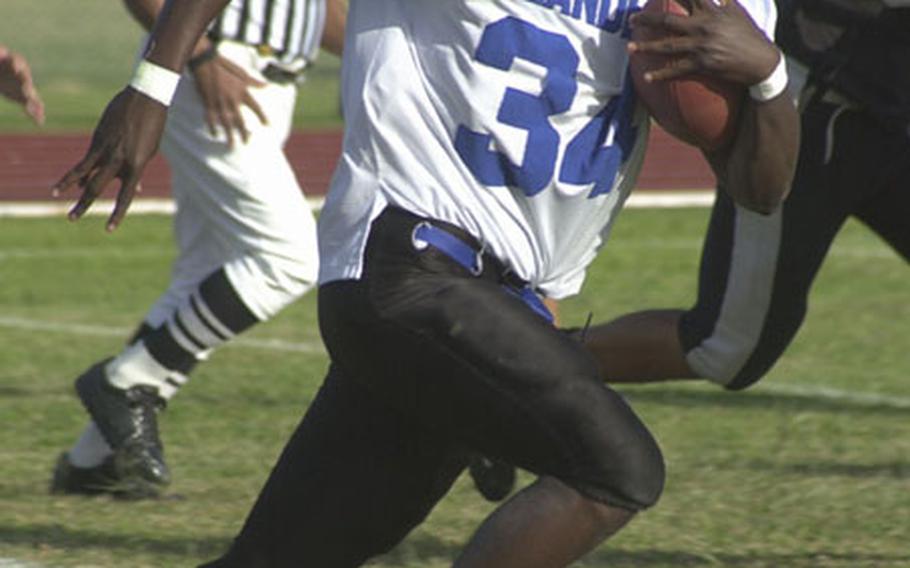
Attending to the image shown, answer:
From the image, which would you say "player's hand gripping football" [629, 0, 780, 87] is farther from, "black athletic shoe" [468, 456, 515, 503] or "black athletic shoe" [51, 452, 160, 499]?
"black athletic shoe" [51, 452, 160, 499]

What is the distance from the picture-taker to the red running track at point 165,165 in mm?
17016

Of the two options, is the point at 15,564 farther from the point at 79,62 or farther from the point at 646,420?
the point at 79,62

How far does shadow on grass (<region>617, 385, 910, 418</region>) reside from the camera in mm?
7793

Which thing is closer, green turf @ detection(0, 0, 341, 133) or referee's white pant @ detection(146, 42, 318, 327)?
referee's white pant @ detection(146, 42, 318, 327)

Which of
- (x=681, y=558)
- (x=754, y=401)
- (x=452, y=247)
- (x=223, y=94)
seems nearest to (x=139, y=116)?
(x=452, y=247)

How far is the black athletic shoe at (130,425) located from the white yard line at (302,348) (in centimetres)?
282

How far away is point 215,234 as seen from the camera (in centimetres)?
659

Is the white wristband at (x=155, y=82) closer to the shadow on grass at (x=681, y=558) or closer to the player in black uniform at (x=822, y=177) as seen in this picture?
the shadow on grass at (x=681, y=558)

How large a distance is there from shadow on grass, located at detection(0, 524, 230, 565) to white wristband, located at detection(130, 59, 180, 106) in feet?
5.96

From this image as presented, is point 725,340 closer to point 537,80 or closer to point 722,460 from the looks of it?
point 722,460

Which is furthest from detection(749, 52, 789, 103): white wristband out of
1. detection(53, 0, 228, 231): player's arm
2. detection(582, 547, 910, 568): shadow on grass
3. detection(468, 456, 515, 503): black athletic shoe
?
detection(582, 547, 910, 568): shadow on grass

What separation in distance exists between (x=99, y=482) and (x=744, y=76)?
9.57 feet

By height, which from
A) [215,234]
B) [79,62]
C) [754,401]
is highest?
[215,234]

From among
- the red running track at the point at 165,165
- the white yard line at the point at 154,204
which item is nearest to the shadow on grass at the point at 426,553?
the white yard line at the point at 154,204
